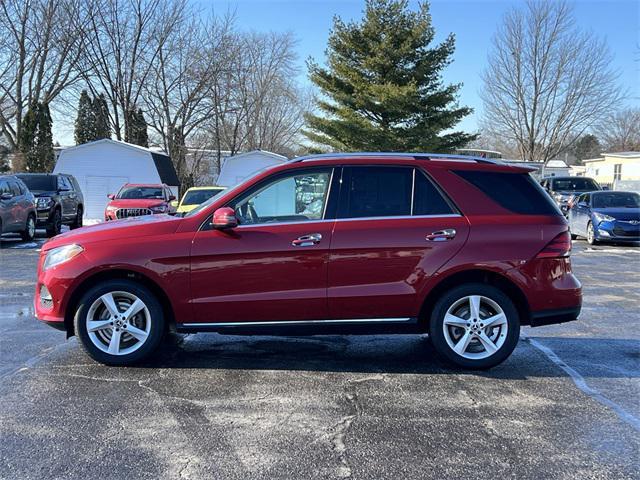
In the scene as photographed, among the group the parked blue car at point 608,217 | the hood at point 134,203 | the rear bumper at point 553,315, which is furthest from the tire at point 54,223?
the parked blue car at point 608,217

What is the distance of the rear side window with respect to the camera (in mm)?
4730

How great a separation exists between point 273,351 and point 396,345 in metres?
1.27

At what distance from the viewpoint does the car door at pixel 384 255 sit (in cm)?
448

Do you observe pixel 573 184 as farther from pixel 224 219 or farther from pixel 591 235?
pixel 224 219

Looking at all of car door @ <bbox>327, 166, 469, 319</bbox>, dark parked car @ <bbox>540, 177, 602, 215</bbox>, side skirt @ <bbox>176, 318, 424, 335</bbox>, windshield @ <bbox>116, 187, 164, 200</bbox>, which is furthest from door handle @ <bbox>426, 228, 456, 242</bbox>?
dark parked car @ <bbox>540, 177, 602, 215</bbox>

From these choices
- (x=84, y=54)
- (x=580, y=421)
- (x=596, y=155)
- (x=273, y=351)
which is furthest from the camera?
(x=596, y=155)

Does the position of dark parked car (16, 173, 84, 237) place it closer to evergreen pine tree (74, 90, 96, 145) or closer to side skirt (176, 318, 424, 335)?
side skirt (176, 318, 424, 335)

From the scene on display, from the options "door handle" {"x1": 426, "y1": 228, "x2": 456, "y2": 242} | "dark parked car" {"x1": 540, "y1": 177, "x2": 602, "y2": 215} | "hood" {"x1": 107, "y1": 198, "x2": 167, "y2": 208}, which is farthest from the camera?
"dark parked car" {"x1": 540, "y1": 177, "x2": 602, "y2": 215}

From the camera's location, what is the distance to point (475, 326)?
461 centimetres

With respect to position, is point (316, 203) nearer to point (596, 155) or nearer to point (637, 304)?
point (637, 304)

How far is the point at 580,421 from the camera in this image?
3.69 meters

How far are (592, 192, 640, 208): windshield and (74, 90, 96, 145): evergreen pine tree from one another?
108 ft

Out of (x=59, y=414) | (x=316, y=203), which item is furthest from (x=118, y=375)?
(x=316, y=203)

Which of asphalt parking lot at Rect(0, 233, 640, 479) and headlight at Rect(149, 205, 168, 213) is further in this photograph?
headlight at Rect(149, 205, 168, 213)
